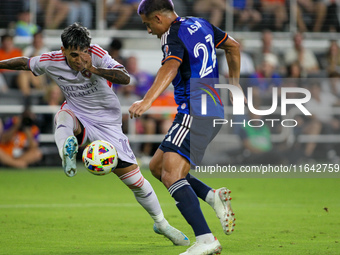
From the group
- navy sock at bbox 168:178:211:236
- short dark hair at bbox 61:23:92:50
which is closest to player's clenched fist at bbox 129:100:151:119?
navy sock at bbox 168:178:211:236

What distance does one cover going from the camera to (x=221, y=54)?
1667 cm

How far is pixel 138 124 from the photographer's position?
15.2m

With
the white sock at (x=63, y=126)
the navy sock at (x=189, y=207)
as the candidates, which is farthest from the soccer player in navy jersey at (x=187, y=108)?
the white sock at (x=63, y=126)

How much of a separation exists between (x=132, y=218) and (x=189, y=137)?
2706mm

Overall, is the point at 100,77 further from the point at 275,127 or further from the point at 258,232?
the point at 275,127

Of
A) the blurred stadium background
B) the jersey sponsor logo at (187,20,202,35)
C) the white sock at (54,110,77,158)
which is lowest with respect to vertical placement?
the blurred stadium background

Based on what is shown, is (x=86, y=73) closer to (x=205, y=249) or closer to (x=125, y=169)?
(x=125, y=169)

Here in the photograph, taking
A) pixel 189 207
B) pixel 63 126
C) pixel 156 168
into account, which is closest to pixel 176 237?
pixel 156 168

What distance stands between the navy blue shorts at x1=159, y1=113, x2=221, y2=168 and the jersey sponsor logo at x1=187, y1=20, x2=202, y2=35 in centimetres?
72

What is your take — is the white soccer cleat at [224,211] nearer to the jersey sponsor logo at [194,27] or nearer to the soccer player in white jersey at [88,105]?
the soccer player in white jersey at [88,105]

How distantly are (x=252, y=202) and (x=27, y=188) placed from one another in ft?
12.9

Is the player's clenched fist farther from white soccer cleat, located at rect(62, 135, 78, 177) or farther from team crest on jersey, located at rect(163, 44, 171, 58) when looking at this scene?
white soccer cleat, located at rect(62, 135, 78, 177)

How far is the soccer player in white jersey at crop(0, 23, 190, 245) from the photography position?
19.7 ft

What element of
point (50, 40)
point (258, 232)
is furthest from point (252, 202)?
point (50, 40)
